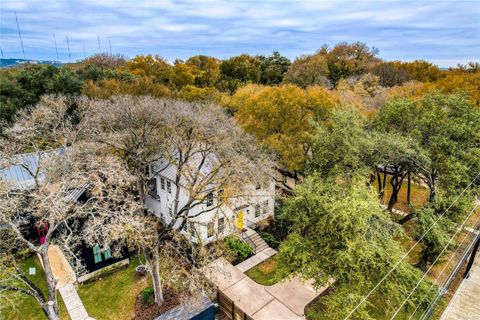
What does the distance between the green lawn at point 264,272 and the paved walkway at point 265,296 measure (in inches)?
13.7

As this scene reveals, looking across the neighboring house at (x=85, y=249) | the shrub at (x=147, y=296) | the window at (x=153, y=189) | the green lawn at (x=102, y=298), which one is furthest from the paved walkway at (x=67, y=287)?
the window at (x=153, y=189)

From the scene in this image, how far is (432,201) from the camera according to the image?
1784 centimetres

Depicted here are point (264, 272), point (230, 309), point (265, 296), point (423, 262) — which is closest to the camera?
point (230, 309)

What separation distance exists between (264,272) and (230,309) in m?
4.27

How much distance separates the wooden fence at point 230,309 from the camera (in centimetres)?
1318

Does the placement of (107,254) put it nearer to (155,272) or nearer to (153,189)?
(155,272)

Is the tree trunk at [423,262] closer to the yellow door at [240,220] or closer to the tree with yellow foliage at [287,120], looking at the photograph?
the tree with yellow foliage at [287,120]

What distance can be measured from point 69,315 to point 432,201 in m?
22.2

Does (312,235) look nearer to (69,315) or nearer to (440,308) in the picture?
(440,308)

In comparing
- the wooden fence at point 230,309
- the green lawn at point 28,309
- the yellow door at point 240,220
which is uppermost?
the yellow door at point 240,220

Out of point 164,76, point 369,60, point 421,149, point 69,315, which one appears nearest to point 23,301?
point 69,315

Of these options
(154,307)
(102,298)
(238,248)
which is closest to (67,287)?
(102,298)

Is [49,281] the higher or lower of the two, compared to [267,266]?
higher

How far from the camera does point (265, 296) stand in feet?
51.1
